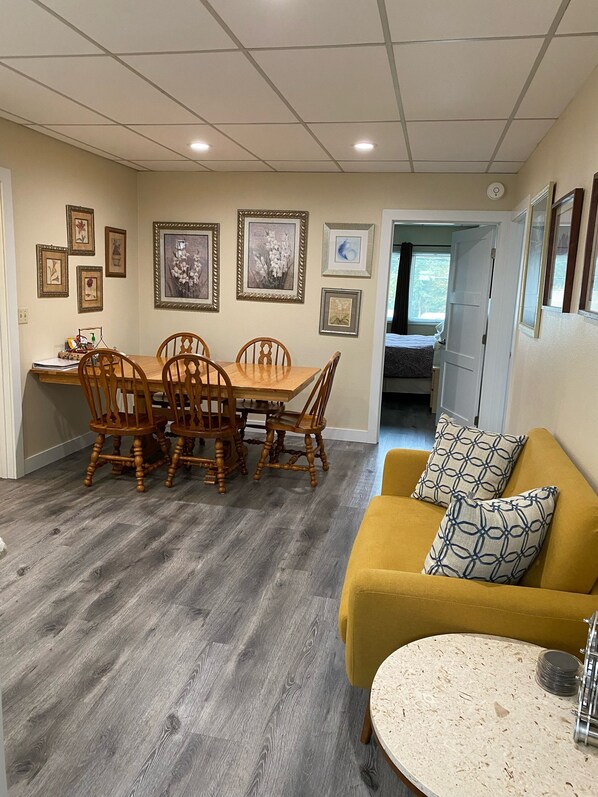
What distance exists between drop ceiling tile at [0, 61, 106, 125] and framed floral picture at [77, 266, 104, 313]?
1.22 m

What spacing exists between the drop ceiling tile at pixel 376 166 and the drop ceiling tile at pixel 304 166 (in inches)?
4.1

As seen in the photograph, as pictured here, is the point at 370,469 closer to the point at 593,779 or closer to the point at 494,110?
the point at 494,110

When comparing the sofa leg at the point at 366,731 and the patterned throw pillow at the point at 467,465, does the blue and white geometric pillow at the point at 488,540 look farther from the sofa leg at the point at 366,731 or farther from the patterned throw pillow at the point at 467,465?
the patterned throw pillow at the point at 467,465

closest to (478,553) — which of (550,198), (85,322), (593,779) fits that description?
(593,779)

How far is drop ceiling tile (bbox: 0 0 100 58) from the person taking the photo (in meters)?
2.12

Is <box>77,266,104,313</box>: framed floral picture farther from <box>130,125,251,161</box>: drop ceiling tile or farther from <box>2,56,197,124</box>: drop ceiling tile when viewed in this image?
<box>2,56,197,124</box>: drop ceiling tile

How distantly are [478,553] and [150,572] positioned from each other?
1752 millimetres

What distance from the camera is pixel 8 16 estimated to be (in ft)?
7.08

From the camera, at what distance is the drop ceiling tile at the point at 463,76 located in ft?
7.49

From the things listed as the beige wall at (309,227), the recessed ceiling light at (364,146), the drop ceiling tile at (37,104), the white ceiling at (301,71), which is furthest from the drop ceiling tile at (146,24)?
the beige wall at (309,227)

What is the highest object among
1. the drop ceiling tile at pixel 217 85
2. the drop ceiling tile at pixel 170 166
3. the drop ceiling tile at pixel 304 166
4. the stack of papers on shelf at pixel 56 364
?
the drop ceiling tile at pixel 170 166

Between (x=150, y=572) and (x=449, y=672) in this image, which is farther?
(x=150, y=572)

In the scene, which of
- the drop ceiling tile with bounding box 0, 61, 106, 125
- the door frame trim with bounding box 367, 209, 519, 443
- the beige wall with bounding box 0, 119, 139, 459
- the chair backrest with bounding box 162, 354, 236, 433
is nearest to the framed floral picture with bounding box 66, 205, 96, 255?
the beige wall with bounding box 0, 119, 139, 459

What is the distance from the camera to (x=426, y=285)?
980cm
